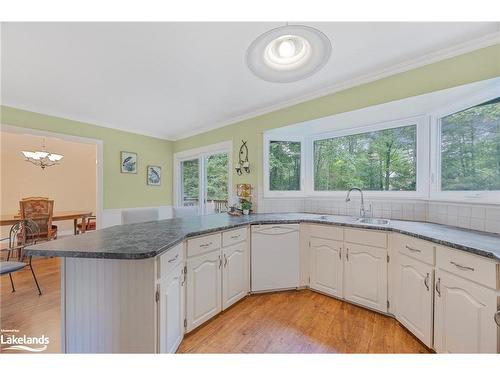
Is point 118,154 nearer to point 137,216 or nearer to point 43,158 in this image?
point 137,216

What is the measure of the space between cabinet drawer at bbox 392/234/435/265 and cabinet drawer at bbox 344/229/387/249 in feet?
0.26

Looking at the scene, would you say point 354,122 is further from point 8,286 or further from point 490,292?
Result: point 8,286

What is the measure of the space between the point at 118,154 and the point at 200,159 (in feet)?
4.57

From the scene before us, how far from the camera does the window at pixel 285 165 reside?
302cm

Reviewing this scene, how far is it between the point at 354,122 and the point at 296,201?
4.09 feet

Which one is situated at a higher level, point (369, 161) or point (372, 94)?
point (372, 94)

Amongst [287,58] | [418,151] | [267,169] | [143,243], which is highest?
[287,58]

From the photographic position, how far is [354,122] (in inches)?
101

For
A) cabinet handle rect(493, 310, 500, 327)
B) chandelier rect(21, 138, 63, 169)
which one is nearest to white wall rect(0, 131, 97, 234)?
chandelier rect(21, 138, 63, 169)

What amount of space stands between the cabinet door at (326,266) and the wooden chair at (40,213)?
4.25 metres

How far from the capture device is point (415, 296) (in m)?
1.57

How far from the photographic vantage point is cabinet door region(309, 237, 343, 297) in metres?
2.11

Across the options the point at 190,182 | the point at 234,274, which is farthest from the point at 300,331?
the point at 190,182
